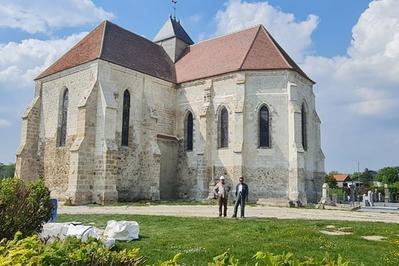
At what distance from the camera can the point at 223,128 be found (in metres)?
25.6

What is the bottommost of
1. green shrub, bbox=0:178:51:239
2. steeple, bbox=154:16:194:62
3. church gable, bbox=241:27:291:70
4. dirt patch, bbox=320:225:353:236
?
dirt patch, bbox=320:225:353:236

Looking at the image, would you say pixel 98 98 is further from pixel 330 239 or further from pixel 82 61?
pixel 330 239

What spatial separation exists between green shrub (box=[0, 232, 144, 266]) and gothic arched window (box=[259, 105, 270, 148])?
72.2 ft

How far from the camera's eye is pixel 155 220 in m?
12.5

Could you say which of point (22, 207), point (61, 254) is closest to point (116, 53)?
point (22, 207)

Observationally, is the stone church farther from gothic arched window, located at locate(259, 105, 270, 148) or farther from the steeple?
the steeple

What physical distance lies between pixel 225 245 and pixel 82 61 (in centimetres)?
1911

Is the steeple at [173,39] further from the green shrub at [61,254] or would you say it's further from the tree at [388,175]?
the tree at [388,175]

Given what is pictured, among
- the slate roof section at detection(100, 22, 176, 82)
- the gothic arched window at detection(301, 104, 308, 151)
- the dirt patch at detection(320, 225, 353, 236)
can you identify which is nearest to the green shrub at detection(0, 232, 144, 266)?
the dirt patch at detection(320, 225, 353, 236)

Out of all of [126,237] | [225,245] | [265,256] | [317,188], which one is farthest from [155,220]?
[317,188]

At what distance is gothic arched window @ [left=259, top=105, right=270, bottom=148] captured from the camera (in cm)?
2438

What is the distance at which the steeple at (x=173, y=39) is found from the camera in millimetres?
31680

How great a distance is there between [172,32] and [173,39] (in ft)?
2.60

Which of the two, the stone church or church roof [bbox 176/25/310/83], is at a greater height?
church roof [bbox 176/25/310/83]
